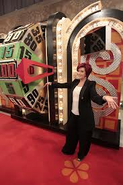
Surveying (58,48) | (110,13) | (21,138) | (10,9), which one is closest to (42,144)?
(21,138)

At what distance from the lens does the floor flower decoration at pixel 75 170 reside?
1.31 m

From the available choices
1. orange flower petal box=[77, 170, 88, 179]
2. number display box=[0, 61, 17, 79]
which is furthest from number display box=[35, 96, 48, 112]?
orange flower petal box=[77, 170, 88, 179]

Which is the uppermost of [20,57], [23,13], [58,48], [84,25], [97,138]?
[23,13]

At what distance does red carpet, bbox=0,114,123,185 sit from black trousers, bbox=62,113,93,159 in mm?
79

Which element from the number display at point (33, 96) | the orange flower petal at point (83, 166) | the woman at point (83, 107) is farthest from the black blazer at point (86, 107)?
the number display at point (33, 96)

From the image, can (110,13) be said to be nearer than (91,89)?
No

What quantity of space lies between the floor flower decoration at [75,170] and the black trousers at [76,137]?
9 cm

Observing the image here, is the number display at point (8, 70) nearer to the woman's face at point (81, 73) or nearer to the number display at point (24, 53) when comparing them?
the number display at point (24, 53)

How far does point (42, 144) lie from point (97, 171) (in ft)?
2.59

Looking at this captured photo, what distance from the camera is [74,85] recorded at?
1.60m

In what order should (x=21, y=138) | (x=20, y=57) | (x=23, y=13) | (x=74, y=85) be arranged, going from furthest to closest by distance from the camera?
(x=23, y=13), (x=21, y=138), (x=20, y=57), (x=74, y=85)

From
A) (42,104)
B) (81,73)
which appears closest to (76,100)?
(81,73)

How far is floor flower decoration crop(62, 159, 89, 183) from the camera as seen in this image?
131 centimetres

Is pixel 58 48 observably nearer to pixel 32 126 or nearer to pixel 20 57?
pixel 20 57
